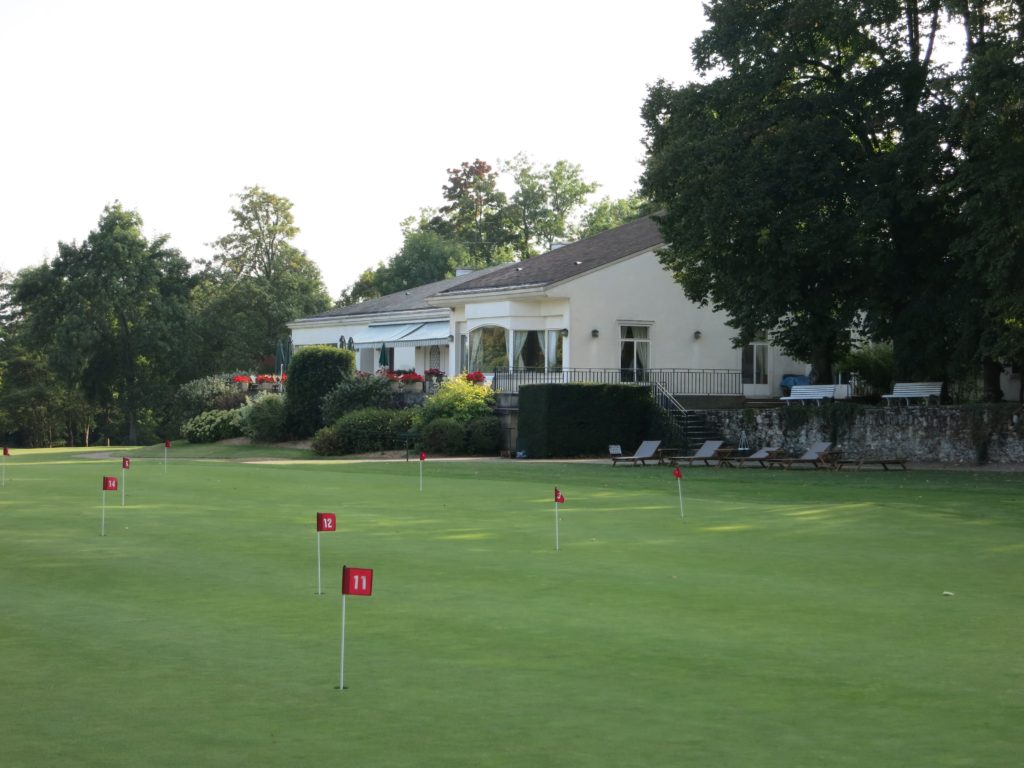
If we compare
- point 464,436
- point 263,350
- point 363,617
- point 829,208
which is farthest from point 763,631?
point 263,350

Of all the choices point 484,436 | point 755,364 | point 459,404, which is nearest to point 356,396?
point 459,404

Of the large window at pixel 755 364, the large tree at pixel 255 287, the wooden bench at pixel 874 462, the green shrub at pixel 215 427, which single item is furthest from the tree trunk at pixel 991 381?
the large tree at pixel 255 287

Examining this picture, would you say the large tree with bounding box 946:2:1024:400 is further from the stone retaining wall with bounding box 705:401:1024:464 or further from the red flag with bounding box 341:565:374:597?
the red flag with bounding box 341:565:374:597

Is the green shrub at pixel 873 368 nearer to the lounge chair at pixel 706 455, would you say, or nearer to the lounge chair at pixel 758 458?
the lounge chair at pixel 758 458

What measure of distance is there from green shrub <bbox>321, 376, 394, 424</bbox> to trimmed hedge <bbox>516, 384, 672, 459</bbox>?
7.92m

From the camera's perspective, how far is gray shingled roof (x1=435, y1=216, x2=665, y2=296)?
47.9m

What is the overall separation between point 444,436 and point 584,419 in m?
4.45

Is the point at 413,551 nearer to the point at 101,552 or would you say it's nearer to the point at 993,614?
the point at 101,552

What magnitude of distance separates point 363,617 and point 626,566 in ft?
13.1

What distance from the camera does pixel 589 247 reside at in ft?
170

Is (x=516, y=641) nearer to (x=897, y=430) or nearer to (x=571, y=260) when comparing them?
(x=897, y=430)

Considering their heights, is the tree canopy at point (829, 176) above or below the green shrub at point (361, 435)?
above

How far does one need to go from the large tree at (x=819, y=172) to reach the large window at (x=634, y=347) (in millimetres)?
10207

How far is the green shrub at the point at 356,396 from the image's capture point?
4609 cm
